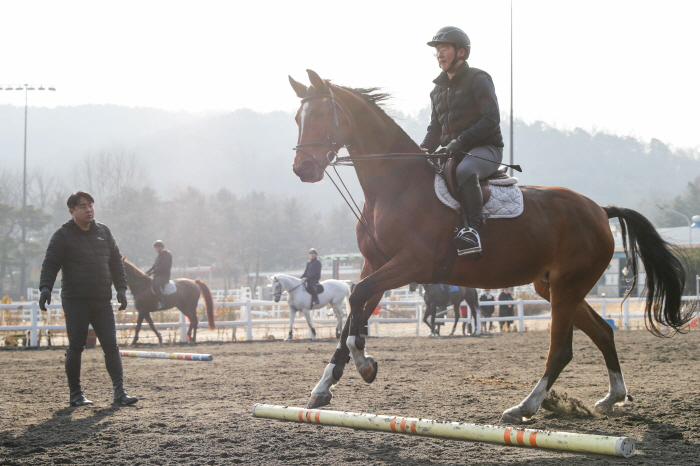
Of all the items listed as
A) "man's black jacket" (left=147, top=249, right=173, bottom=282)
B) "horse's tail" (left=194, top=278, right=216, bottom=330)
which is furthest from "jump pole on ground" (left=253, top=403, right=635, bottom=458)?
"horse's tail" (left=194, top=278, right=216, bottom=330)

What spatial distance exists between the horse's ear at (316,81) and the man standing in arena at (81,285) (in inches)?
112

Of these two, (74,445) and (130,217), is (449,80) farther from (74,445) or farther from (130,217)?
(130,217)

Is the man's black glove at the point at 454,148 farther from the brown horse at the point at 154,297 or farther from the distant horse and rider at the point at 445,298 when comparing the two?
the distant horse and rider at the point at 445,298

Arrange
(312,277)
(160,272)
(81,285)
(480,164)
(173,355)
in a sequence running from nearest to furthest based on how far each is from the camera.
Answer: (480,164)
(81,285)
(173,355)
(160,272)
(312,277)

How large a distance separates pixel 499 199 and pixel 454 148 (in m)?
0.60

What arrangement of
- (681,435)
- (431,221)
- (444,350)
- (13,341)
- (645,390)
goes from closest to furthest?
(681,435) < (431,221) < (645,390) < (444,350) < (13,341)

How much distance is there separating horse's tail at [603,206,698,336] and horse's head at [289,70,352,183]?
300cm

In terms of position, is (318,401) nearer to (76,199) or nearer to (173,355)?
(76,199)

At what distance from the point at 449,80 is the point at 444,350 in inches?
353

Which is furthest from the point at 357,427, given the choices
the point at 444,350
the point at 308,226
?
the point at 308,226

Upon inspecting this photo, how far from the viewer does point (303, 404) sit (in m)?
6.18

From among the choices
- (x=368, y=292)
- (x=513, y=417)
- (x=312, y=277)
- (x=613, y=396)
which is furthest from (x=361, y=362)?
(x=312, y=277)

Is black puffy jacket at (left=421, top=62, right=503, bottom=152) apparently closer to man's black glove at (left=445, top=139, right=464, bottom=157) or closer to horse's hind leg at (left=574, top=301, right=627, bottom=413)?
man's black glove at (left=445, top=139, right=464, bottom=157)

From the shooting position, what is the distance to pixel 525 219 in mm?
5406
